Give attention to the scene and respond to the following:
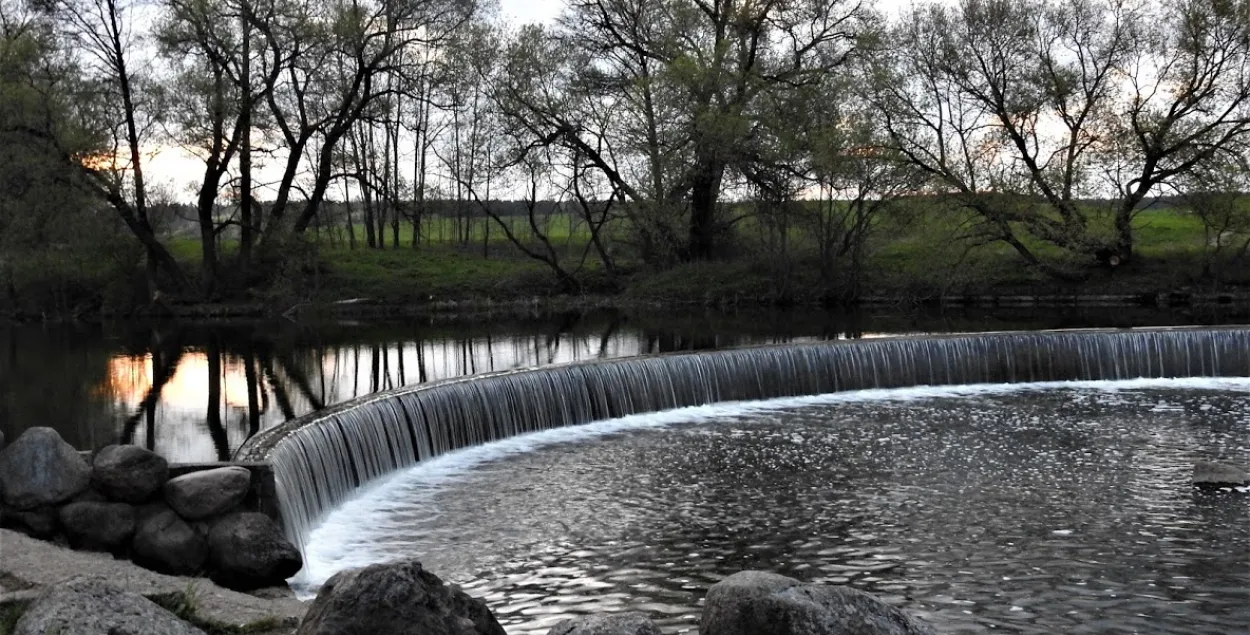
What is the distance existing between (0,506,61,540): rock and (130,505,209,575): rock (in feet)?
2.11

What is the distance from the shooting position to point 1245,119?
103 ft

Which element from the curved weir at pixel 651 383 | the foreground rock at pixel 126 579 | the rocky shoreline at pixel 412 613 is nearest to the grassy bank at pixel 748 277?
the curved weir at pixel 651 383

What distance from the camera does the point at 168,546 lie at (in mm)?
8734

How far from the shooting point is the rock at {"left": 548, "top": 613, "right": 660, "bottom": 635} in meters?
5.19

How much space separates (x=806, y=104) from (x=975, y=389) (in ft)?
49.1

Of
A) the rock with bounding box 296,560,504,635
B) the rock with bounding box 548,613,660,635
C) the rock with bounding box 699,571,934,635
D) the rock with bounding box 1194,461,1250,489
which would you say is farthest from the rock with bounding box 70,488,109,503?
the rock with bounding box 1194,461,1250,489

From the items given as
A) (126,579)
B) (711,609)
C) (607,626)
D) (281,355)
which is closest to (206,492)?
(126,579)

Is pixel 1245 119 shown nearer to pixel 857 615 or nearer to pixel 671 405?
pixel 671 405

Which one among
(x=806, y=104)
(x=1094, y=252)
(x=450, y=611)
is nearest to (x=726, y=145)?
(x=806, y=104)

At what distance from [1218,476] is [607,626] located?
30.1 ft

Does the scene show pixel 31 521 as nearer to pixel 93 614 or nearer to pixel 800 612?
pixel 93 614

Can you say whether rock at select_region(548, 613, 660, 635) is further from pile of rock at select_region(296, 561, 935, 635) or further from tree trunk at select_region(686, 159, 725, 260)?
tree trunk at select_region(686, 159, 725, 260)

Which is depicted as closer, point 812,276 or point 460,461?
point 460,461

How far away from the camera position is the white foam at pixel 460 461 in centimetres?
1014
